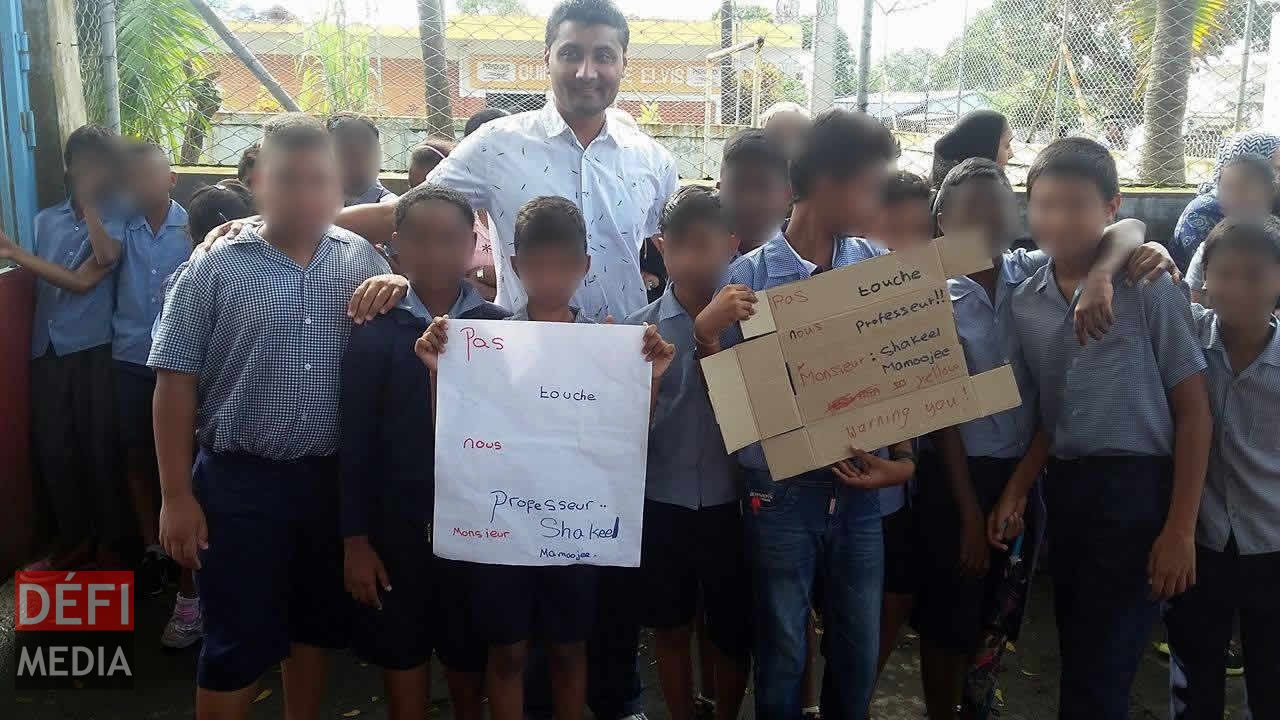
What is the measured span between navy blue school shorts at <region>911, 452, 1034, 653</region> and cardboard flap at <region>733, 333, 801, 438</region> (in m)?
0.66

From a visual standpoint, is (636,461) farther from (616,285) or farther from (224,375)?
(224,375)

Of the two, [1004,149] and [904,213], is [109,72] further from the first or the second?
[1004,149]

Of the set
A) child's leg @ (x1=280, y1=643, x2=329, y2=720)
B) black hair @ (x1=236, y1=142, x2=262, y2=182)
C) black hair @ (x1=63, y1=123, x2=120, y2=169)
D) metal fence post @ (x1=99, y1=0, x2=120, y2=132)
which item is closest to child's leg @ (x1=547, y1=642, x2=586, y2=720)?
child's leg @ (x1=280, y1=643, x2=329, y2=720)

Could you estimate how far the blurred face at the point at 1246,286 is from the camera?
2303 mm

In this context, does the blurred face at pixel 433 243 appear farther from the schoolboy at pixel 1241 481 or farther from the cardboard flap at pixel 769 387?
the schoolboy at pixel 1241 481

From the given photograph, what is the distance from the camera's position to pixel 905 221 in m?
3.00

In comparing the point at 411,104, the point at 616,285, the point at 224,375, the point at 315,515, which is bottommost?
the point at 315,515

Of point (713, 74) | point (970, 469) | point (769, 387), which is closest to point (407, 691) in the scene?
point (769, 387)

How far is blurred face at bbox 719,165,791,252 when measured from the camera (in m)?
2.82

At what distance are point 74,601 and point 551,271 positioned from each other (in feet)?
8.59

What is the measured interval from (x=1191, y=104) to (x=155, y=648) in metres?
6.67

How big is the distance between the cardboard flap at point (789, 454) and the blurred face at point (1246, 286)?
3.87 ft

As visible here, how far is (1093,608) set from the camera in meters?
2.25

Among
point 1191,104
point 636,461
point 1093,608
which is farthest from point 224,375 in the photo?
point 1191,104
